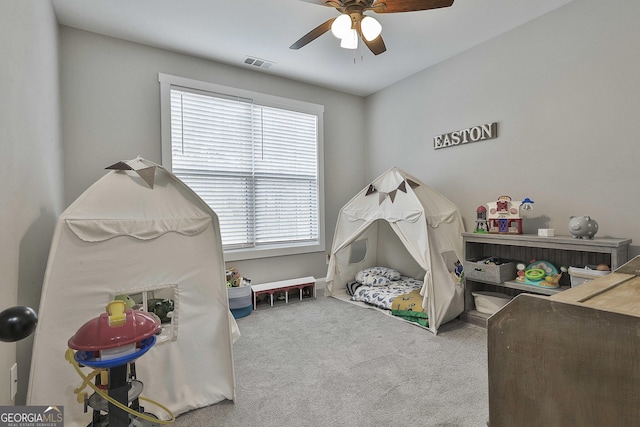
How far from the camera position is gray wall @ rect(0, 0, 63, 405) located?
140 centimetres

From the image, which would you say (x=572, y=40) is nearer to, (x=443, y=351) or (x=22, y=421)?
(x=443, y=351)

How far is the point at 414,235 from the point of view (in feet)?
10.7

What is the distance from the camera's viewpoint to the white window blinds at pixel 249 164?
363 cm

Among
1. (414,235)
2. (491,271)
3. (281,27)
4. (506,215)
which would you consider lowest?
(491,271)

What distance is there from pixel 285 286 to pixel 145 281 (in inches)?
90.8

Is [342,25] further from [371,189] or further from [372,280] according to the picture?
Answer: [372,280]

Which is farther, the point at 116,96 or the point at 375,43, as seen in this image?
the point at 116,96

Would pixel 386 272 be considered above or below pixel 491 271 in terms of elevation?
below

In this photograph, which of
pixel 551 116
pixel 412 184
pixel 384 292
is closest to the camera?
pixel 551 116

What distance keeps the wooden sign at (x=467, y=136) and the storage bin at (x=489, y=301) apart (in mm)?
→ 1645

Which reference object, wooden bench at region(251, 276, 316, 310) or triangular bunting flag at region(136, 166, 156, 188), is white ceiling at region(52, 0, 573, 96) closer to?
triangular bunting flag at region(136, 166, 156, 188)

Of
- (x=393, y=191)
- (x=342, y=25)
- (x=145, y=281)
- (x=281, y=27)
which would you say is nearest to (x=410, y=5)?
(x=342, y=25)

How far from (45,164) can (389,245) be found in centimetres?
393

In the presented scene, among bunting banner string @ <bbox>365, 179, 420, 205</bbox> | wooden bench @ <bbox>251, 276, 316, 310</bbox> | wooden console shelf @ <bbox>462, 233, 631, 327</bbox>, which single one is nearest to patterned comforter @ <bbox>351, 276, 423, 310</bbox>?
wooden bench @ <bbox>251, 276, 316, 310</bbox>
